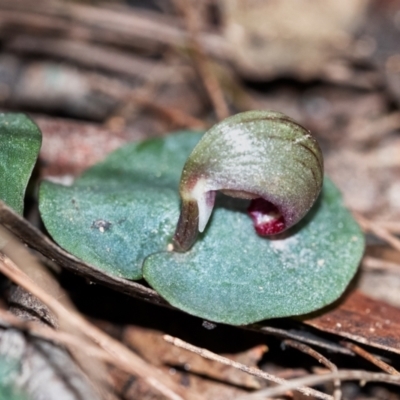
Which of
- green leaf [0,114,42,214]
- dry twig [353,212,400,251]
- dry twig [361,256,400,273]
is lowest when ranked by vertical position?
dry twig [361,256,400,273]

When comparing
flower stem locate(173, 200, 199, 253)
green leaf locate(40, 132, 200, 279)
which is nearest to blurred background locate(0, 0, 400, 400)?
green leaf locate(40, 132, 200, 279)

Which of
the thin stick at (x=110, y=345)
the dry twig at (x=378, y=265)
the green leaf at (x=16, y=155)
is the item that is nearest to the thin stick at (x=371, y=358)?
the dry twig at (x=378, y=265)

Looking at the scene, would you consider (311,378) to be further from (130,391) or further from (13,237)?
(13,237)

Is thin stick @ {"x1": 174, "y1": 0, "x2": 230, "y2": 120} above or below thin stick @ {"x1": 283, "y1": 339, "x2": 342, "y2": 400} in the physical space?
above

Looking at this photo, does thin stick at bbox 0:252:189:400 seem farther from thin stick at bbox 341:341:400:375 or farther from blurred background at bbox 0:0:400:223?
blurred background at bbox 0:0:400:223

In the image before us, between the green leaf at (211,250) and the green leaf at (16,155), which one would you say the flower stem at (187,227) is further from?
the green leaf at (16,155)

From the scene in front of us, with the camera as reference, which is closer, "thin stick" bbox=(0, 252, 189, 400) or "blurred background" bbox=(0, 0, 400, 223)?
"thin stick" bbox=(0, 252, 189, 400)
